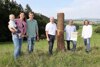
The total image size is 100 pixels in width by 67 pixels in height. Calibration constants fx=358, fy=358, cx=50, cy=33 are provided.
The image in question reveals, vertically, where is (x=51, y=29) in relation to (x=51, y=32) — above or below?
above

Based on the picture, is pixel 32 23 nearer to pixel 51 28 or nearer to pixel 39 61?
pixel 51 28

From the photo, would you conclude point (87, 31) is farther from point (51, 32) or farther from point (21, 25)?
point (21, 25)

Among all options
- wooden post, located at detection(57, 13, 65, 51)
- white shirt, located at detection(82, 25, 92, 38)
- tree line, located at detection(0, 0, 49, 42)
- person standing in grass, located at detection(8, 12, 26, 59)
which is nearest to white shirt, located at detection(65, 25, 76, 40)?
wooden post, located at detection(57, 13, 65, 51)

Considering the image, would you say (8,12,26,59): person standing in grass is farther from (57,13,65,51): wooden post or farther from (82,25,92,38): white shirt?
(82,25,92,38): white shirt

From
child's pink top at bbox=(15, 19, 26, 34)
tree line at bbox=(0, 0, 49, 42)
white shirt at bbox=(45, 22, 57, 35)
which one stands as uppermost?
child's pink top at bbox=(15, 19, 26, 34)

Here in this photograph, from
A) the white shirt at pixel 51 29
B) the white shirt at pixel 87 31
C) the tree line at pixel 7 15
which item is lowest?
the tree line at pixel 7 15

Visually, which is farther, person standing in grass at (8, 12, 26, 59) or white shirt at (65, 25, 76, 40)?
white shirt at (65, 25, 76, 40)

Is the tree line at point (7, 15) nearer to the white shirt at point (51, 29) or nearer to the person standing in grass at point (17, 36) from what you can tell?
the white shirt at point (51, 29)

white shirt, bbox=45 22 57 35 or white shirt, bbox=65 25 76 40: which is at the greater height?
white shirt, bbox=45 22 57 35

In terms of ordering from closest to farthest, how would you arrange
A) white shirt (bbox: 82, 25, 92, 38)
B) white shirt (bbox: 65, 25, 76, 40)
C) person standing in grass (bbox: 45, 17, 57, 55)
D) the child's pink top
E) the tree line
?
the child's pink top → person standing in grass (bbox: 45, 17, 57, 55) → white shirt (bbox: 65, 25, 76, 40) → white shirt (bbox: 82, 25, 92, 38) → the tree line

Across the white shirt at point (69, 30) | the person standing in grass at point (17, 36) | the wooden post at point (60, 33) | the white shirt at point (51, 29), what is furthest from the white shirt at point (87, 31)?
the person standing in grass at point (17, 36)

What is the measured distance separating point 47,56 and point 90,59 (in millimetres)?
1733

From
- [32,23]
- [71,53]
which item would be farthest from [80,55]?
[32,23]

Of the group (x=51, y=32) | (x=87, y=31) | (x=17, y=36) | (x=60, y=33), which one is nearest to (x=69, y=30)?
(x=60, y=33)
